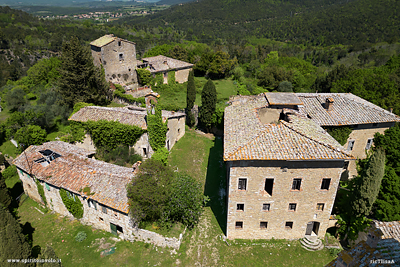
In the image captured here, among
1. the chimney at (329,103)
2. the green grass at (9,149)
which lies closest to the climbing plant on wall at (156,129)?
the chimney at (329,103)

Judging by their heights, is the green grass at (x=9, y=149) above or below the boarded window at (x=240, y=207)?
below

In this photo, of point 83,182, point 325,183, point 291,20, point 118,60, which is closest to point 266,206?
point 325,183

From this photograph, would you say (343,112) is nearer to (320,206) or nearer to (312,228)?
(320,206)

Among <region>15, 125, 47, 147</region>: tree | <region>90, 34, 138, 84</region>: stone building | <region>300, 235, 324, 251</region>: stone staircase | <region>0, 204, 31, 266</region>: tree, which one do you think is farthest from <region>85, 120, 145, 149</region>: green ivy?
<region>90, 34, 138, 84</region>: stone building

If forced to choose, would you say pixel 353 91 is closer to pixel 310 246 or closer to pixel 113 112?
pixel 310 246

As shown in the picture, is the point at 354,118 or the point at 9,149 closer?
the point at 354,118

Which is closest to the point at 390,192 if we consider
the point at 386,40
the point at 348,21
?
the point at 386,40

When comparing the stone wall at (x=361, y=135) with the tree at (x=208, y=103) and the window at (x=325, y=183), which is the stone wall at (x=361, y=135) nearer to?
the window at (x=325, y=183)
